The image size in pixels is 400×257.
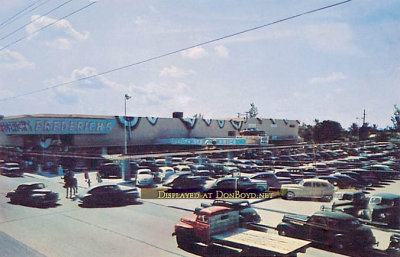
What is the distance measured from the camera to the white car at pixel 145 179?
39.8 feet

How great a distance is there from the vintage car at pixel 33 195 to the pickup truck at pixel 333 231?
983 centimetres

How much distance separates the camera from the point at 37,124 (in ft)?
66.6

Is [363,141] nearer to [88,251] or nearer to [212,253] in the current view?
[212,253]

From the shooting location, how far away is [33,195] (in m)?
11.9

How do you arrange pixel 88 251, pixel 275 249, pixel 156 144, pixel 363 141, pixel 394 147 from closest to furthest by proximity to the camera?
pixel 275 249 → pixel 88 251 → pixel 394 147 → pixel 363 141 → pixel 156 144

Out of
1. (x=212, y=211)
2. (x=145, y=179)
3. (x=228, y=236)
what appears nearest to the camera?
(x=228, y=236)

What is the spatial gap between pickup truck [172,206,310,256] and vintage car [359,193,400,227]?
8.69 ft

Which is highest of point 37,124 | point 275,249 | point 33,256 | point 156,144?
point 37,124

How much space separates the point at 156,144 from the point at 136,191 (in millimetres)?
13651

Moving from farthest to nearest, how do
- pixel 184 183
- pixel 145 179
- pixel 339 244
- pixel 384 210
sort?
pixel 145 179, pixel 184 183, pixel 384 210, pixel 339 244

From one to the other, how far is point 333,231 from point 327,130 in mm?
5161

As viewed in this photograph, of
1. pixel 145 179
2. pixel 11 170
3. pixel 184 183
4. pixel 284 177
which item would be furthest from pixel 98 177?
pixel 284 177

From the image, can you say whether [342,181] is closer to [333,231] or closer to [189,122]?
[333,231]

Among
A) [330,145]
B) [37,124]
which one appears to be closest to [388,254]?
[330,145]
